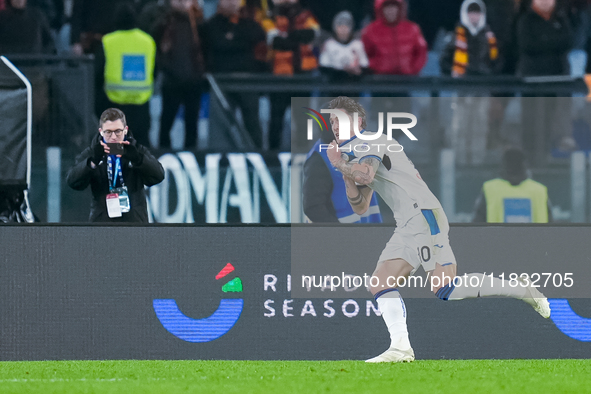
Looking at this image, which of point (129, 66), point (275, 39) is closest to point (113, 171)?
point (129, 66)

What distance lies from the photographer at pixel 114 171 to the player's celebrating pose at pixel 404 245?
4.51ft

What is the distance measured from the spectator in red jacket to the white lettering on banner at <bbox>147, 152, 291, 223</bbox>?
5.21ft

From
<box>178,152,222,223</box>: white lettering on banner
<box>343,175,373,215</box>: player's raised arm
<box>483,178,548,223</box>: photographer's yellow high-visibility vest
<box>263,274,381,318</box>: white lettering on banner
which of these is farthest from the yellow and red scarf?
<box>263,274,381,318</box>: white lettering on banner

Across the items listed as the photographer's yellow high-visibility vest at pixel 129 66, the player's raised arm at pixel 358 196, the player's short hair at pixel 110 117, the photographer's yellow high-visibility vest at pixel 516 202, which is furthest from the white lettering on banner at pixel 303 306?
the photographer's yellow high-visibility vest at pixel 129 66

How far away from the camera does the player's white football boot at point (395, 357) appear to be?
6.30 meters

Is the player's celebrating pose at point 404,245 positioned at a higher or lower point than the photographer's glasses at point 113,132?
lower

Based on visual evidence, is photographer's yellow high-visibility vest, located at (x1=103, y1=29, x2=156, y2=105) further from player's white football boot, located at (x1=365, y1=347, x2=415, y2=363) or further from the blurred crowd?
player's white football boot, located at (x1=365, y1=347, x2=415, y2=363)

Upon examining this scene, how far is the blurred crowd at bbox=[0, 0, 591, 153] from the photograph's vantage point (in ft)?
30.5

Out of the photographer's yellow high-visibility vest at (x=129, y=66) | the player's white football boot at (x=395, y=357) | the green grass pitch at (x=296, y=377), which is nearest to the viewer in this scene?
the green grass pitch at (x=296, y=377)

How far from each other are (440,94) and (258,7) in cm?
226

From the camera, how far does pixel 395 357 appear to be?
20.7 feet

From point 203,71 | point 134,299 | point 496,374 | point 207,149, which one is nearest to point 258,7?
point 203,71

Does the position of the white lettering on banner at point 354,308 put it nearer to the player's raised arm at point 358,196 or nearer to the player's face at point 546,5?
the player's raised arm at point 358,196

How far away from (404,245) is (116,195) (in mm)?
1936
